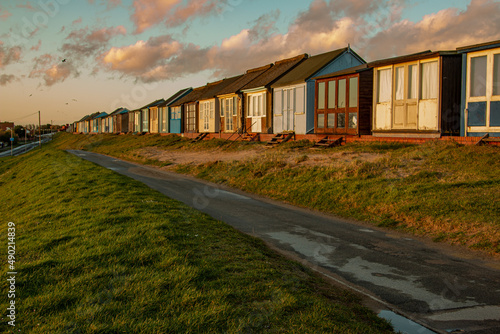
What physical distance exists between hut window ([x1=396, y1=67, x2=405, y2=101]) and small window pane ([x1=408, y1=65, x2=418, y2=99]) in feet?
1.20

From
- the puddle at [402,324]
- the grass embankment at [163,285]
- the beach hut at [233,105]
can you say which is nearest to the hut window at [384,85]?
the grass embankment at [163,285]

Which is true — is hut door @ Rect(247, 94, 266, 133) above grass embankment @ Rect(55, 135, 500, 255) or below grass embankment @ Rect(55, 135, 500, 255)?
above

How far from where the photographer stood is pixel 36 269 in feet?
19.6

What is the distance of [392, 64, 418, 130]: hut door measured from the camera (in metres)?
19.1

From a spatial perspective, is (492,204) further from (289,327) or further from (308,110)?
(308,110)

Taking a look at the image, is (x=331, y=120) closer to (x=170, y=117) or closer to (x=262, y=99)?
→ (x=262, y=99)

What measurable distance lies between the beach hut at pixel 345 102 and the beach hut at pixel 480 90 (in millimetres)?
6160

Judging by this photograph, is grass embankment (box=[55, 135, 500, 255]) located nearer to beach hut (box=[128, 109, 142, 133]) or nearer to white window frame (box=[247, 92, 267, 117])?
white window frame (box=[247, 92, 267, 117])

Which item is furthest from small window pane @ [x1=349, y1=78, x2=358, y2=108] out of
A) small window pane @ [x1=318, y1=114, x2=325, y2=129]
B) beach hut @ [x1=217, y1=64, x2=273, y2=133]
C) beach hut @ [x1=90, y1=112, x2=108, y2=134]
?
beach hut @ [x1=90, y1=112, x2=108, y2=134]

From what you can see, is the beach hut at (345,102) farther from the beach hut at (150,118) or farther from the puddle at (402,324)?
the beach hut at (150,118)

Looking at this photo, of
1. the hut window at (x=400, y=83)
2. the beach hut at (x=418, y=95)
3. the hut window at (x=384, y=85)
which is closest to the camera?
the beach hut at (x=418, y=95)

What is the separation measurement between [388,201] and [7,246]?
383 inches

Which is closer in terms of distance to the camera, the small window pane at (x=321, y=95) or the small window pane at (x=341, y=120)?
the small window pane at (x=341, y=120)

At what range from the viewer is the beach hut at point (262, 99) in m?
31.3
